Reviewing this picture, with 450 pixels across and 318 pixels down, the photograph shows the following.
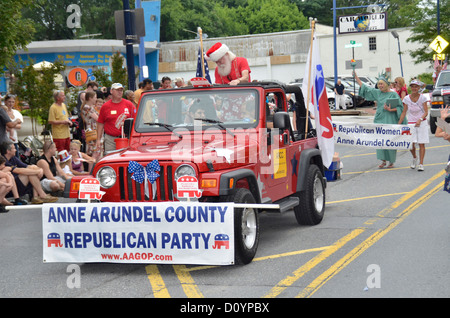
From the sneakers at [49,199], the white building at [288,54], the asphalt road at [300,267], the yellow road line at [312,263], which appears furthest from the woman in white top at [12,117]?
the white building at [288,54]

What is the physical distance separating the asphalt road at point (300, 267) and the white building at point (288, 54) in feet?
150

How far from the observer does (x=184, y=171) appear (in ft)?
24.1

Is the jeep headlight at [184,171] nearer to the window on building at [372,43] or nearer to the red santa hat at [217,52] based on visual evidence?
the red santa hat at [217,52]

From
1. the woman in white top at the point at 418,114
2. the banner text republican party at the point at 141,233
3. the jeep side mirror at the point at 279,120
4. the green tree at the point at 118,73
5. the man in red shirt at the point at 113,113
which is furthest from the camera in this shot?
the green tree at the point at 118,73

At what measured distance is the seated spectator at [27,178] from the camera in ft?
42.4

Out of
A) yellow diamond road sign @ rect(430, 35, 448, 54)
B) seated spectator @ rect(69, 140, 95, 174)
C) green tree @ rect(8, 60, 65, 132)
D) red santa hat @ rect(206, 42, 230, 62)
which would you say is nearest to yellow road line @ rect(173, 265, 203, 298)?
red santa hat @ rect(206, 42, 230, 62)

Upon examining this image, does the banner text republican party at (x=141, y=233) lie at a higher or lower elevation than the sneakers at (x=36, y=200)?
higher

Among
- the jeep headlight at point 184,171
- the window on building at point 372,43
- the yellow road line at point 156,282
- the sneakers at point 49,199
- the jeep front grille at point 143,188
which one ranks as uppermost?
the window on building at point 372,43

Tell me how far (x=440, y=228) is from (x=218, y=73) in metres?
3.70

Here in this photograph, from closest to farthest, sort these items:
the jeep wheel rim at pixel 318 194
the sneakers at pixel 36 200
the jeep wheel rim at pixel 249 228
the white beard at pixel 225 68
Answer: the jeep wheel rim at pixel 249 228 < the jeep wheel rim at pixel 318 194 < the white beard at pixel 225 68 < the sneakers at pixel 36 200

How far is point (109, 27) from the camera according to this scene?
220 ft

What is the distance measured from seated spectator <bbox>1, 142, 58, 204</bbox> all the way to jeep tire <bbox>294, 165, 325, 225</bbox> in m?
5.39

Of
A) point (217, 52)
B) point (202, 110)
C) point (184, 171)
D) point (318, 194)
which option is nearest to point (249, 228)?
point (184, 171)
